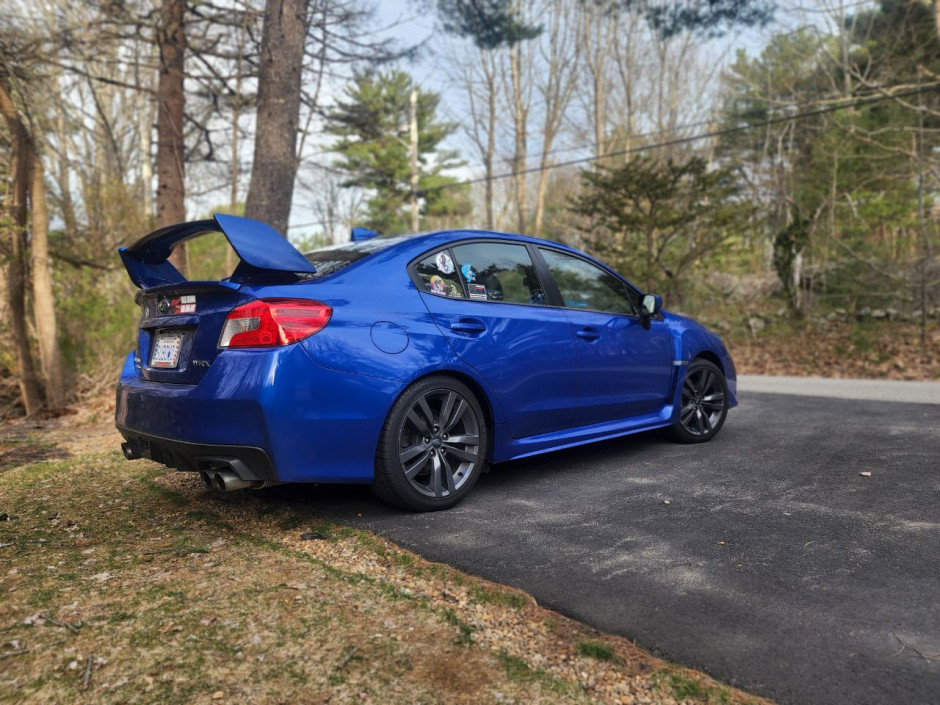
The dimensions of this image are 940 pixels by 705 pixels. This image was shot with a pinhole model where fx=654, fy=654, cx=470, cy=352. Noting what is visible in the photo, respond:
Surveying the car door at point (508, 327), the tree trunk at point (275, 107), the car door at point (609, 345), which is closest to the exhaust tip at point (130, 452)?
the car door at point (508, 327)

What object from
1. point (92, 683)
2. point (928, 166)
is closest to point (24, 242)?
point (92, 683)

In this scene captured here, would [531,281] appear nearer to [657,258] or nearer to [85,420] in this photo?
[85,420]

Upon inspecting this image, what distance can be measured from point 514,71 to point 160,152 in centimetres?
1902

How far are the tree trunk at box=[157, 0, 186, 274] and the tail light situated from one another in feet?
26.6

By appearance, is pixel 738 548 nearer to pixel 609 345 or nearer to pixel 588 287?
pixel 609 345

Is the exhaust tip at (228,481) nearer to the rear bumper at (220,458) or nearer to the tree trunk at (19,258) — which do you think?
the rear bumper at (220,458)

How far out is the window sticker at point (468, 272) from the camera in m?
3.81

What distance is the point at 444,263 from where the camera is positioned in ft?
12.2

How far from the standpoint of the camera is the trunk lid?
301 cm

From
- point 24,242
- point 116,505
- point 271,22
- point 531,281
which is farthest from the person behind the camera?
point 24,242

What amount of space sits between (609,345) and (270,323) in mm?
2363

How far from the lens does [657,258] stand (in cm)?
1460

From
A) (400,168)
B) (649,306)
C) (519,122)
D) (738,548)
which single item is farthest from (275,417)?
(400,168)

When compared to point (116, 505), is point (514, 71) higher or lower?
higher
